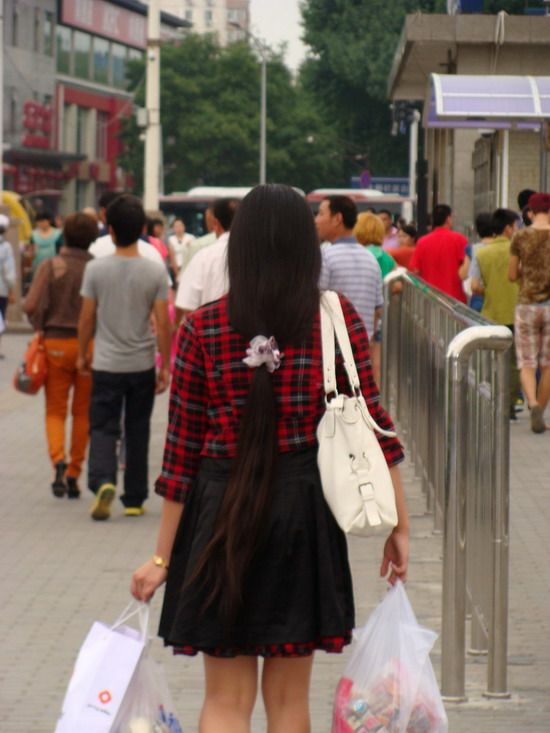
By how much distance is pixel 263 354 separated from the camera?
3916 mm

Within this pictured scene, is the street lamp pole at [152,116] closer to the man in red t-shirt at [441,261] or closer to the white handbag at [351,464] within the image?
the man in red t-shirt at [441,261]

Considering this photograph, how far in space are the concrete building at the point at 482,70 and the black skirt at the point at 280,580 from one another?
16.1m

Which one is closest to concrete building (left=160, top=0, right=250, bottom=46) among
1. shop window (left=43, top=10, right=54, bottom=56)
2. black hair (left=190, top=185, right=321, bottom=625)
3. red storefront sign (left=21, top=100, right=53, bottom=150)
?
shop window (left=43, top=10, right=54, bottom=56)

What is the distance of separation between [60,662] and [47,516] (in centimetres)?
355

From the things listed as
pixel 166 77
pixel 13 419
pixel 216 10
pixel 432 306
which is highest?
pixel 216 10

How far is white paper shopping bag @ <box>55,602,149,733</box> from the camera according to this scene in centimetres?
391

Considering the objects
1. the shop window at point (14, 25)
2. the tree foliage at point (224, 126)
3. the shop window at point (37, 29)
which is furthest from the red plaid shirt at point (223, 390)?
the tree foliage at point (224, 126)

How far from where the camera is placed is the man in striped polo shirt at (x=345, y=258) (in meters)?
11.9

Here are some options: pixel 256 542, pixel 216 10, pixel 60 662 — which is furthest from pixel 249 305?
pixel 216 10

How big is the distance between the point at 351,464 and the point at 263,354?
0.97ft

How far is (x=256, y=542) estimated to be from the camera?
12.9 ft

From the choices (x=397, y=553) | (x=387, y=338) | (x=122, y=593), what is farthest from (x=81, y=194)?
(x=397, y=553)

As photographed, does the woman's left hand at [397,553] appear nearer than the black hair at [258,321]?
No

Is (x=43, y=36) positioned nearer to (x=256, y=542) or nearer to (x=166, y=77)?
(x=166, y=77)
